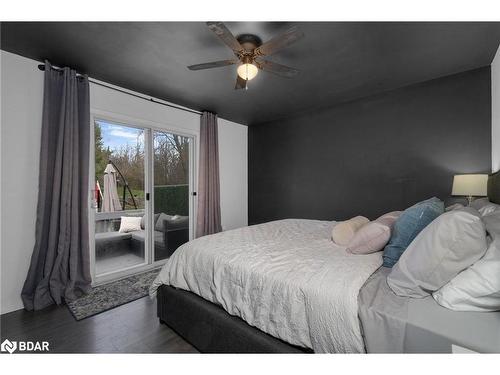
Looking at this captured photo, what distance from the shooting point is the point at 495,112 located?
2.42 meters

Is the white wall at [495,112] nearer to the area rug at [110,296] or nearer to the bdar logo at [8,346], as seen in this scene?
the area rug at [110,296]

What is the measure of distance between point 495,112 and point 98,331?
169 inches

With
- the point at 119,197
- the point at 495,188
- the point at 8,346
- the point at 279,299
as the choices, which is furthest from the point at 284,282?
the point at 119,197

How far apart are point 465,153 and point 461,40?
126cm

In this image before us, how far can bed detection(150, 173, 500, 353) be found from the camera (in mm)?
1010

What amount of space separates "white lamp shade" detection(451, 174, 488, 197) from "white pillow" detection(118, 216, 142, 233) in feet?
13.0

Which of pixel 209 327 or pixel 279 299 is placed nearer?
pixel 279 299

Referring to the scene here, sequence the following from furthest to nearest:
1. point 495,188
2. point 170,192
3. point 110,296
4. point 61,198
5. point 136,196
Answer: point 170,192, point 136,196, point 110,296, point 61,198, point 495,188

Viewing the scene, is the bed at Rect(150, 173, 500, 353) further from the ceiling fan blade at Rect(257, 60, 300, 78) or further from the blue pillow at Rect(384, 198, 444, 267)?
the ceiling fan blade at Rect(257, 60, 300, 78)

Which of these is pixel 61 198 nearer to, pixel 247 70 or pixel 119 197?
pixel 119 197

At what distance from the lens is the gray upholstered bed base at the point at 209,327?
131cm
